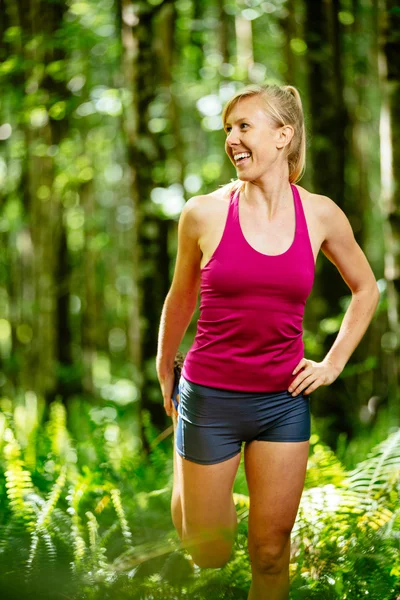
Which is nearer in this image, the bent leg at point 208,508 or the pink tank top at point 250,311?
the pink tank top at point 250,311

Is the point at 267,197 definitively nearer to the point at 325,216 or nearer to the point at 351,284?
the point at 325,216

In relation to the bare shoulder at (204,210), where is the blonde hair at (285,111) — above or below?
above

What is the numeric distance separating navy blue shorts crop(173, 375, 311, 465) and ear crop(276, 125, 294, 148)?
1.17 m

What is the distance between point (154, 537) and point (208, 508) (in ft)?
4.21

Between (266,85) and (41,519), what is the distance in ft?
9.07

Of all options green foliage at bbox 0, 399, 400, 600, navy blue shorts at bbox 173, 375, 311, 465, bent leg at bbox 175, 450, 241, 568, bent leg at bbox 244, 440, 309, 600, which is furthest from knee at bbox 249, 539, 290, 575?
navy blue shorts at bbox 173, 375, 311, 465

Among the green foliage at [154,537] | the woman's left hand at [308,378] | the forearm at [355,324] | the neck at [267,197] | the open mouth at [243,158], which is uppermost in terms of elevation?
the open mouth at [243,158]

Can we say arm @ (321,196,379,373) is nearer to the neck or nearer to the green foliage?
the neck

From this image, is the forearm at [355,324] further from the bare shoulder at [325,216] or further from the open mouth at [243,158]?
the open mouth at [243,158]

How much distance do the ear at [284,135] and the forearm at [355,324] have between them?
2.78ft

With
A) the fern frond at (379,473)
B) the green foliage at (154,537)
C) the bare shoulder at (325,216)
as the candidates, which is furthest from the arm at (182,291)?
the fern frond at (379,473)

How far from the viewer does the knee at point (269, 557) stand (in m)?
3.10

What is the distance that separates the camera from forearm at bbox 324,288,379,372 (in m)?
3.37

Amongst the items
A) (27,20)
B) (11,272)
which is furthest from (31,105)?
(11,272)
